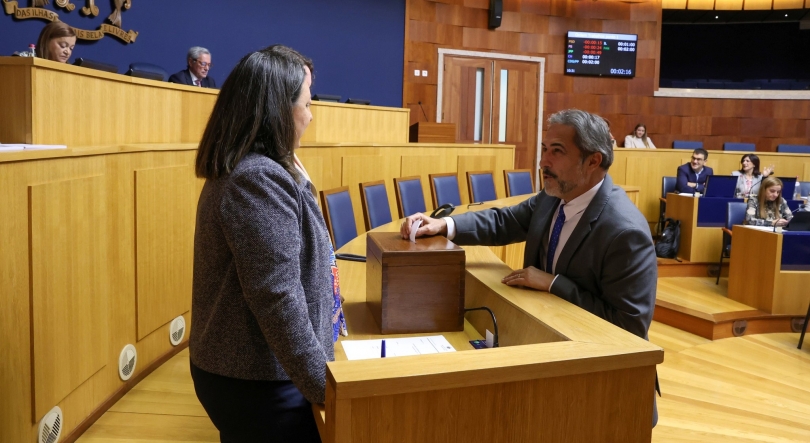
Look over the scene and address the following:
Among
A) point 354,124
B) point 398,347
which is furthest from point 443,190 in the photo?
point 398,347

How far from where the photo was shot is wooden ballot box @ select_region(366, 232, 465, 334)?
150cm

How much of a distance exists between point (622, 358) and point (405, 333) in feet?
1.84

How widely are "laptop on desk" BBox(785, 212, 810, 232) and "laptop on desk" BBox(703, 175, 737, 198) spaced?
5.34 feet

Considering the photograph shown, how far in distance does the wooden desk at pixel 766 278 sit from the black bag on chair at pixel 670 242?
3.49 ft

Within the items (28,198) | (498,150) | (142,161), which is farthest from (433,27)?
(28,198)

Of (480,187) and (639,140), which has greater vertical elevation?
(639,140)

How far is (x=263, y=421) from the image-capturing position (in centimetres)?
120

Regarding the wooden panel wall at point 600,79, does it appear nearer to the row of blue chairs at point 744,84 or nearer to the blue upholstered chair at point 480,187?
the row of blue chairs at point 744,84

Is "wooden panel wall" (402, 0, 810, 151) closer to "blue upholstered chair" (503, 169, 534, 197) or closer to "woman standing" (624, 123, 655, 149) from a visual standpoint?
"woman standing" (624, 123, 655, 149)

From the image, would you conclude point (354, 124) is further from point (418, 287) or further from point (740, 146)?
point (740, 146)

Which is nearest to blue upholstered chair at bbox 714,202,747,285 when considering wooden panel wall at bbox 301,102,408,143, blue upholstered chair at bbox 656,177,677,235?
blue upholstered chair at bbox 656,177,677,235

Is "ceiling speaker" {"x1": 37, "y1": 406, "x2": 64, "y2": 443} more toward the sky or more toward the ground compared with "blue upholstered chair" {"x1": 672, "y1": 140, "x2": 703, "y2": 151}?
more toward the ground

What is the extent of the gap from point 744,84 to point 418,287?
1130cm

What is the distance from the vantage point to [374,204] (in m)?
3.45
